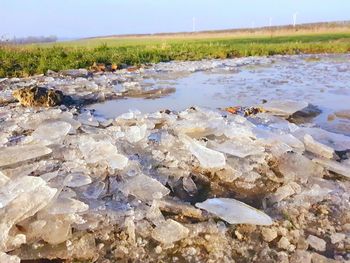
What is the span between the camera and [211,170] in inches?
97.9

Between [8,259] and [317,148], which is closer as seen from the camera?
[8,259]

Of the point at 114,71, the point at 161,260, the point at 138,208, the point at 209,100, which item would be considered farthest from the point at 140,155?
the point at 114,71

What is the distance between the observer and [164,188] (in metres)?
2.15

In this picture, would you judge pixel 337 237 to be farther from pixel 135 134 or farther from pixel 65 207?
pixel 135 134

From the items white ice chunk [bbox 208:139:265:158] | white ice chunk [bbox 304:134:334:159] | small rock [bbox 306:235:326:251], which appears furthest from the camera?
white ice chunk [bbox 304:134:334:159]

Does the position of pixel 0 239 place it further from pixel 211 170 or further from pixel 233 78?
pixel 233 78

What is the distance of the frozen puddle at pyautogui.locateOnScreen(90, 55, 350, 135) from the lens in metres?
4.68

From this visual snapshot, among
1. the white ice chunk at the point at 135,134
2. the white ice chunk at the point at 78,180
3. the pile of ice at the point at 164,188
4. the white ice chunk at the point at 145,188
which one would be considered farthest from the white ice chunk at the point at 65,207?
the white ice chunk at the point at 135,134

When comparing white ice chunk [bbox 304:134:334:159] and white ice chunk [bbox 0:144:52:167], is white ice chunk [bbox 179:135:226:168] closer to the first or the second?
white ice chunk [bbox 304:134:334:159]

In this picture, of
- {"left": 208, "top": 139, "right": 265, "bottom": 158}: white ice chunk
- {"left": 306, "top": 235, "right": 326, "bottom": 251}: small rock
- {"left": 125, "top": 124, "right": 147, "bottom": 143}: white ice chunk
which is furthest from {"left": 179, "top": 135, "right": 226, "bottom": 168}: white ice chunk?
{"left": 306, "top": 235, "right": 326, "bottom": 251}: small rock

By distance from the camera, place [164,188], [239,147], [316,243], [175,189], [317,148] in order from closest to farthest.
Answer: [316,243], [164,188], [175,189], [239,147], [317,148]

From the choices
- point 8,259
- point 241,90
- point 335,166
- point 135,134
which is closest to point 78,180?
point 8,259

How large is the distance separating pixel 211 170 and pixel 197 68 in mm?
7159

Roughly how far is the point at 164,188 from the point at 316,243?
0.84 m
